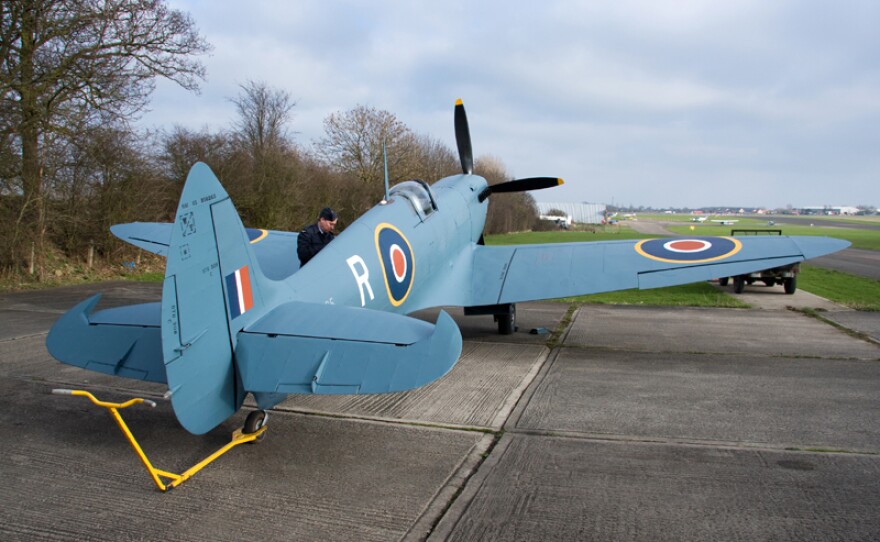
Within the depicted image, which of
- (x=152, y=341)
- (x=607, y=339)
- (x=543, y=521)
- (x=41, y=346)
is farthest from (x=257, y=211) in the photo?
(x=543, y=521)

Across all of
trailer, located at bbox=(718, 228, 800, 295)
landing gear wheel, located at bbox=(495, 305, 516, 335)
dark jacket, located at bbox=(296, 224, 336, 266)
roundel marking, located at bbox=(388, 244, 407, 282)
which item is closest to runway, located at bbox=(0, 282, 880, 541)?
roundel marking, located at bbox=(388, 244, 407, 282)

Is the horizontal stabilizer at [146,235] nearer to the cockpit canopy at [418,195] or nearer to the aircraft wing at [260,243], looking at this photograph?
the aircraft wing at [260,243]

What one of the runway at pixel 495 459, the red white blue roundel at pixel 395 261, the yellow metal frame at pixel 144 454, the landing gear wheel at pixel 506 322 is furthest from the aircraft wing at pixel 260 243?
the yellow metal frame at pixel 144 454

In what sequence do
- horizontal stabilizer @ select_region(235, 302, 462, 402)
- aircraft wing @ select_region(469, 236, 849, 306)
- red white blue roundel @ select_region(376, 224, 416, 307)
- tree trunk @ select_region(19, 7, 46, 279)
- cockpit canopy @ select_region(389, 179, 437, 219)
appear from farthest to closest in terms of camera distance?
tree trunk @ select_region(19, 7, 46, 279) < aircraft wing @ select_region(469, 236, 849, 306) < cockpit canopy @ select_region(389, 179, 437, 219) < red white blue roundel @ select_region(376, 224, 416, 307) < horizontal stabilizer @ select_region(235, 302, 462, 402)

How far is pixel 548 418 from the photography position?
5.20 m

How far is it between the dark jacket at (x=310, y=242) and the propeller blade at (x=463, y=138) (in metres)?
5.16

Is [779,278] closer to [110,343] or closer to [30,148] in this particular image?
[110,343]

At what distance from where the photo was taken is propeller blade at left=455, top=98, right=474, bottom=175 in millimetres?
11273

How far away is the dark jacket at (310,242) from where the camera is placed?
650 centimetres

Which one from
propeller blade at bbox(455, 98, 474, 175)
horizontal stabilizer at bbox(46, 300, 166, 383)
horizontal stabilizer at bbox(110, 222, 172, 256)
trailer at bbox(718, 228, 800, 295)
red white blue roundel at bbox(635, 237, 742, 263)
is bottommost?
trailer at bbox(718, 228, 800, 295)

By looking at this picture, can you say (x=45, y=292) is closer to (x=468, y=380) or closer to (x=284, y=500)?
(x=468, y=380)

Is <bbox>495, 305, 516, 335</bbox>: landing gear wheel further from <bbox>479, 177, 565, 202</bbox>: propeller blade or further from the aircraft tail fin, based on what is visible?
the aircraft tail fin

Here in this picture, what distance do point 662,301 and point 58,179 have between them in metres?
15.4

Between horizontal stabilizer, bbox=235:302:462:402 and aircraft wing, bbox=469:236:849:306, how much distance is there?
441cm
